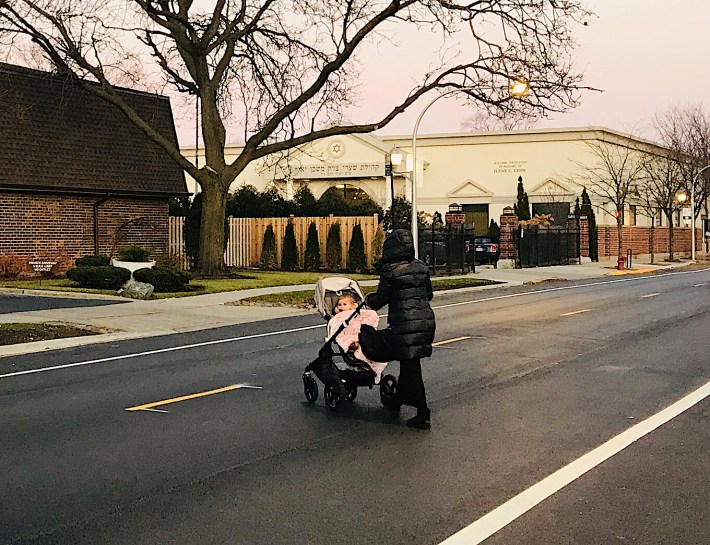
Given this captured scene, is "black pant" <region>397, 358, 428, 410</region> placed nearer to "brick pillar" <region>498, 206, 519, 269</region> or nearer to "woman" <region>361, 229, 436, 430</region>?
"woman" <region>361, 229, 436, 430</region>

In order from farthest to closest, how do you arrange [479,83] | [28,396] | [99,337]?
[479,83] < [99,337] < [28,396]

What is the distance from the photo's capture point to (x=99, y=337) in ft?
51.2

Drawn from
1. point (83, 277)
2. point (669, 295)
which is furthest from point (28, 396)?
point (669, 295)

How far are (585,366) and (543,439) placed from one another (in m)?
4.38

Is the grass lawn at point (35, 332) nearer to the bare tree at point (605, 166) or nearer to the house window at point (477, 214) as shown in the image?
the bare tree at point (605, 166)

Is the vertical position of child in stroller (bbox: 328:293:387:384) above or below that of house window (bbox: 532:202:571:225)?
below

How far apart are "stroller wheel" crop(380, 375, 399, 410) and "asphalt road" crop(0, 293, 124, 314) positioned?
12.2m

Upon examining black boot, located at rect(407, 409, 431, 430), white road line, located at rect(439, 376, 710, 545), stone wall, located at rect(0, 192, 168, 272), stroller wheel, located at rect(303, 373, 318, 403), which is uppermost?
stone wall, located at rect(0, 192, 168, 272)

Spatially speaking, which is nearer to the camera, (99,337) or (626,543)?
(626,543)

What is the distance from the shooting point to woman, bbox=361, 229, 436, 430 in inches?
325

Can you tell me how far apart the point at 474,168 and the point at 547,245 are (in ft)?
56.1

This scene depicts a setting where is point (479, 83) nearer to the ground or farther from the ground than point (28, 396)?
farther from the ground

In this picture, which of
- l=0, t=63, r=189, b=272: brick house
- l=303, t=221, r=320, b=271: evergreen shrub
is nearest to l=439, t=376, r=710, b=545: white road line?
l=0, t=63, r=189, b=272: brick house

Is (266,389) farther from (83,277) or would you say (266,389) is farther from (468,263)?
(468,263)
